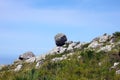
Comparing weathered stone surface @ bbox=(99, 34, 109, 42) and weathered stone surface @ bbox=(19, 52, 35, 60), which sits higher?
weathered stone surface @ bbox=(19, 52, 35, 60)

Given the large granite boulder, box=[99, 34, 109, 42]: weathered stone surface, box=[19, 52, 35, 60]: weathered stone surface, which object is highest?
the large granite boulder

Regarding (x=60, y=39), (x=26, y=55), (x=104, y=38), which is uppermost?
(x=60, y=39)

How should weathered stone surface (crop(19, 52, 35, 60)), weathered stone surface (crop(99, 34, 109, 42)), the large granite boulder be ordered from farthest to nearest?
1. the large granite boulder
2. weathered stone surface (crop(19, 52, 35, 60))
3. weathered stone surface (crop(99, 34, 109, 42))

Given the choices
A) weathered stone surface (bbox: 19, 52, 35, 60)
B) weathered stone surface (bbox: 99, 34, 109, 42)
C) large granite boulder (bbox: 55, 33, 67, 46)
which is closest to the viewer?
weathered stone surface (bbox: 99, 34, 109, 42)

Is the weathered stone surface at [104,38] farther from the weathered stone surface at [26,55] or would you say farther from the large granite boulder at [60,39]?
the weathered stone surface at [26,55]

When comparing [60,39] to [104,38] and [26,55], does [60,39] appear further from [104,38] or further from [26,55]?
[104,38]

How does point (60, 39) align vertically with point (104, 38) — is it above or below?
above

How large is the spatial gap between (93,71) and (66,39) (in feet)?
96.0

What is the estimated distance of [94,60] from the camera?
30.9m

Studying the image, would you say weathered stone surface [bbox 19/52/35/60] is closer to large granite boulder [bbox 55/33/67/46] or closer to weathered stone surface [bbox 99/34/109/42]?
large granite boulder [bbox 55/33/67/46]

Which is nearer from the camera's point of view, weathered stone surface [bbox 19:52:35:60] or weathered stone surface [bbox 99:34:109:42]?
weathered stone surface [bbox 99:34:109:42]

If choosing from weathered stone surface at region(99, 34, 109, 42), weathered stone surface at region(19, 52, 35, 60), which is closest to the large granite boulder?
weathered stone surface at region(19, 52, 35, 60)

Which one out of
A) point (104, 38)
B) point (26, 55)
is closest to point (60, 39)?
point (26, 55)

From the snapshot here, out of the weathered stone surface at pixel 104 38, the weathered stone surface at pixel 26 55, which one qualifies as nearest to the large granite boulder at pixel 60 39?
the weathered stone surface at pixel 26 55
